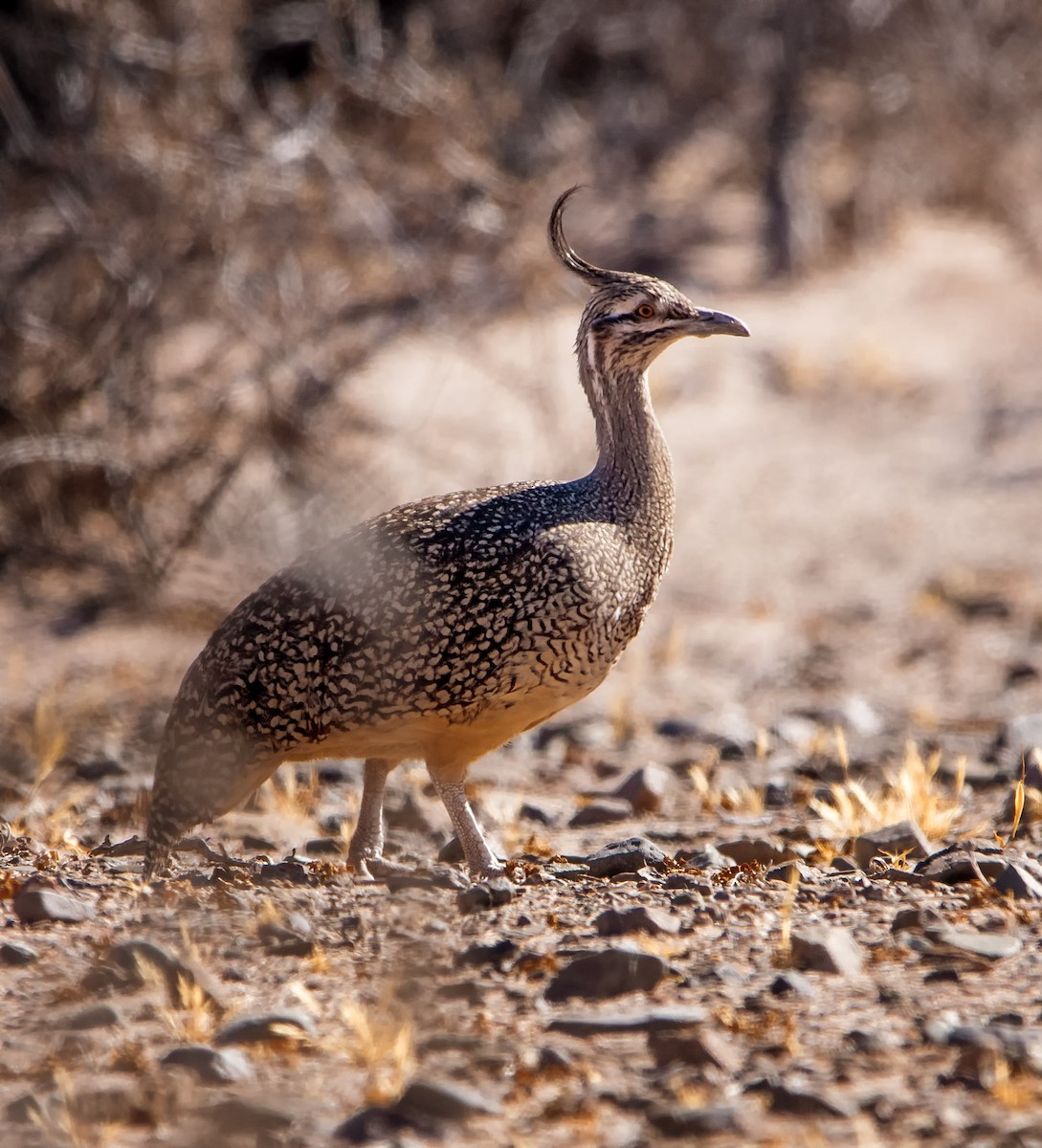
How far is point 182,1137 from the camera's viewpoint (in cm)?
375

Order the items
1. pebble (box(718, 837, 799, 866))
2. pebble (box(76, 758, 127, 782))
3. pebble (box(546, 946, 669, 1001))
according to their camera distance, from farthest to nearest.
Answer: pebble (box(76, 758, 127, 782))
pebble (box(718, 837, 799, 866))
pebble (box(546, 946, 669, 1001))

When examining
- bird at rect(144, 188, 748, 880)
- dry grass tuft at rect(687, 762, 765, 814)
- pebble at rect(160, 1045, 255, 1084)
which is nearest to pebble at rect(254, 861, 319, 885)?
bird at rect(144, 188, 748, 880)

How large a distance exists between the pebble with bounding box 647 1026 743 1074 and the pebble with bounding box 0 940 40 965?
71.6 inches

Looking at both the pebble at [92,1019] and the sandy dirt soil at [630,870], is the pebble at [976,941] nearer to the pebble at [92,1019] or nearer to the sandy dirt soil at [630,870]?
the sandy dirt soil at [630,870]

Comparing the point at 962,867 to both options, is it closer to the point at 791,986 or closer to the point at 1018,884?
the point at 1018,884

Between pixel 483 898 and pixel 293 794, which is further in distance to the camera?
pixel 293 794

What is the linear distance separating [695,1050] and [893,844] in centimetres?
195

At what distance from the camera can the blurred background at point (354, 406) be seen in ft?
33.7

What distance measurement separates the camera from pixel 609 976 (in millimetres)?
4438

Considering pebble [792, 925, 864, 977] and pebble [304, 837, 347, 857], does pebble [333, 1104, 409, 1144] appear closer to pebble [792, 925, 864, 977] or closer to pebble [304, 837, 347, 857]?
pebble [792, 925, 864, 977]

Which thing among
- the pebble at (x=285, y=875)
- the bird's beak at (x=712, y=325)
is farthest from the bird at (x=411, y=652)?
the bird's beak at (x=712, y=325)

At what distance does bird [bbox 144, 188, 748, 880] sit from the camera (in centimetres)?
537

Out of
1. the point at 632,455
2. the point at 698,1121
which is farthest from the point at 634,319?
the point at 698,1121

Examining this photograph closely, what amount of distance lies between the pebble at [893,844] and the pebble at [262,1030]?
2.26 meters
